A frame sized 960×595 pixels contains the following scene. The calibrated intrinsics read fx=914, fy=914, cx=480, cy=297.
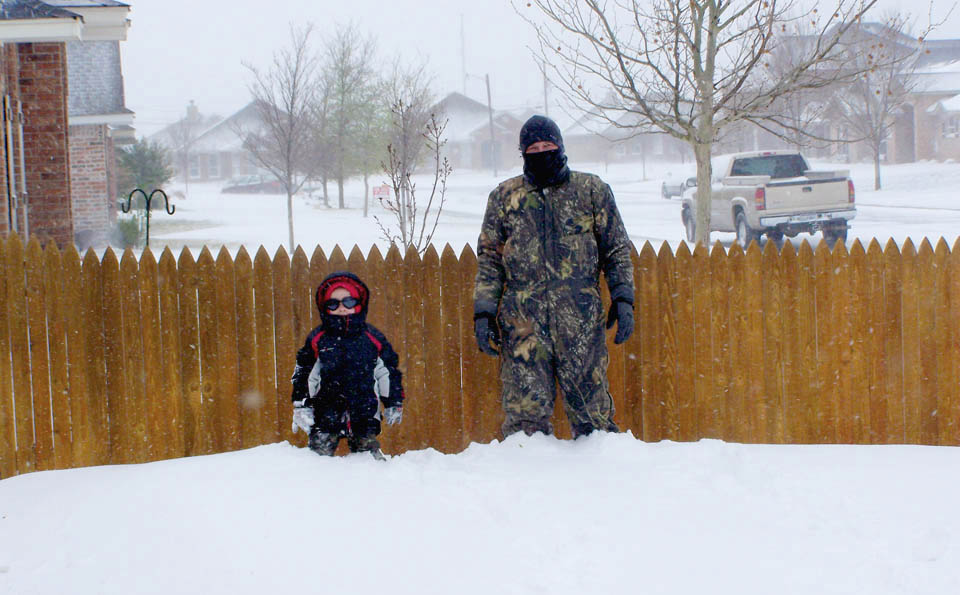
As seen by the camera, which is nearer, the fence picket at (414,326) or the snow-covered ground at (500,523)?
the snow-covered ground at (500,523)

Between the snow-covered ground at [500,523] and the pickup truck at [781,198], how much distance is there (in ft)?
38.5

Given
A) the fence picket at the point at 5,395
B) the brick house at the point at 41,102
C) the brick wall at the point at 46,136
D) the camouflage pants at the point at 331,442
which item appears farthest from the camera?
the brick wall at the point at 46,136

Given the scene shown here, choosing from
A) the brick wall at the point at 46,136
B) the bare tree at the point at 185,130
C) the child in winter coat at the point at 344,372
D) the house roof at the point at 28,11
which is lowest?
the child in winter coat at the point at 344,372

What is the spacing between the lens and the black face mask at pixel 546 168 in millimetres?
4637

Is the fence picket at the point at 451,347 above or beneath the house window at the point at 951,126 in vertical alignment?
beneath

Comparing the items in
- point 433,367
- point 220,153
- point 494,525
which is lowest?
point 494,525

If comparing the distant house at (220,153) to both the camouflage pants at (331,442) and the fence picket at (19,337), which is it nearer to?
the fence picket at (19,337)

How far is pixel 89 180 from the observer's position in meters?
22.0

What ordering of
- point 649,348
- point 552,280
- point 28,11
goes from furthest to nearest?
point 28,11 < point 649,348 < point 552,280

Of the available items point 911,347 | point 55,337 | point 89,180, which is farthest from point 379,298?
point 89,180

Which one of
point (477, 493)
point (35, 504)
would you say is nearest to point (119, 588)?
point (35, 504)

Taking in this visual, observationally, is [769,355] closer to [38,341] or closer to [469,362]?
[469,362]

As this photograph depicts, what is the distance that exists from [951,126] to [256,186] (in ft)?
121

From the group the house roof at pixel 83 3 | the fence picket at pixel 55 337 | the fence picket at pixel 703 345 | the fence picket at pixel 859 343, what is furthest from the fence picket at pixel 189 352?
the house roof at pixel 83 3
